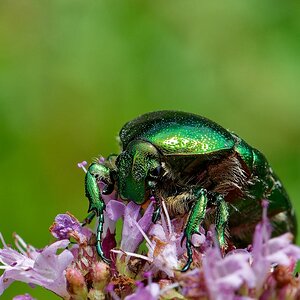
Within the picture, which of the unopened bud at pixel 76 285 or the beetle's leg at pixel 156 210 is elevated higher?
the beetle's leg at pixel 156 210

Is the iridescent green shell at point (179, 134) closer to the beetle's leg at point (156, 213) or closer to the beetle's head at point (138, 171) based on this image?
the beetle's head at point (138, 171)

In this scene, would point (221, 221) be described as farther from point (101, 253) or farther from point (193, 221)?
point (101, 253)

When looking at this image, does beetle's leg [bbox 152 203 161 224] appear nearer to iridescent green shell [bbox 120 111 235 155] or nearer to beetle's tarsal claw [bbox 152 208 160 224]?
beetle's tarsal claw [bbox 152 208 160 224]

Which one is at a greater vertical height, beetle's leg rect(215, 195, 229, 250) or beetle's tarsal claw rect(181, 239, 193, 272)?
beetle's leg rect(215, 195, 229, 250)

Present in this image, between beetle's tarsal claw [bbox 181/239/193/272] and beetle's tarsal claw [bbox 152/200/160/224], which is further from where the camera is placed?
beetle's tarsal claw [bbox 152/200/160/224]

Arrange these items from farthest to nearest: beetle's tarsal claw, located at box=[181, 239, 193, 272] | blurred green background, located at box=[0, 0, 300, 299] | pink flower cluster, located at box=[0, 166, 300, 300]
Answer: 1. blurred green background, located at box=[0, 0, 300, 299]
2. beetle's tarsal claw, located at box=[181, 239, 193, 272]
3. pink flower cluster, located at box=[0, 166, 300, 300]

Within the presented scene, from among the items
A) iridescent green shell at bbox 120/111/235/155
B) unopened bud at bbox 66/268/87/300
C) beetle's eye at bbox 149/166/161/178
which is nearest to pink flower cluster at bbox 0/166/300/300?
unopened bud at bbox 66/268/87/300

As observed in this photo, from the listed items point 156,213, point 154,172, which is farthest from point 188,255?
point 154,172

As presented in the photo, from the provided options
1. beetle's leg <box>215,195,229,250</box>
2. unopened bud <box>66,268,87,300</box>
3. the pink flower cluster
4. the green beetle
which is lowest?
unopened bud <box>66,268,87,300</box>

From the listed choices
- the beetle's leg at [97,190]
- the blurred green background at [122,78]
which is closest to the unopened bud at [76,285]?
the beetle's leg at [97,190]
